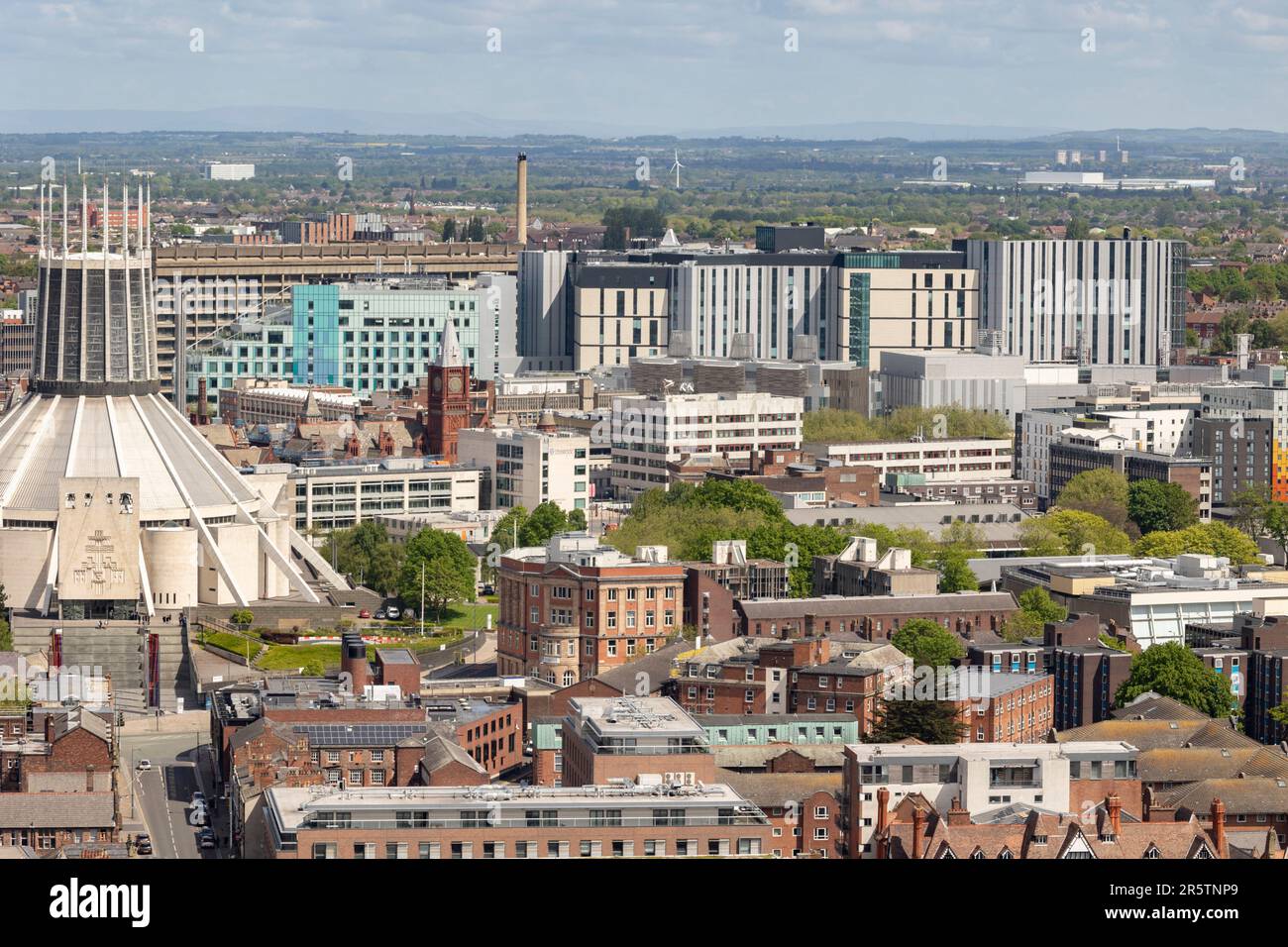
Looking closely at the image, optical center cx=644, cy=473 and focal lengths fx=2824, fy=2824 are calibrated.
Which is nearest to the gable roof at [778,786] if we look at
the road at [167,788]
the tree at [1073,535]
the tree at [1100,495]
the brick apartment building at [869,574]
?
the road at [167,788]

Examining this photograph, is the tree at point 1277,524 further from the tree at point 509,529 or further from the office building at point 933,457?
the tree at point 509,529

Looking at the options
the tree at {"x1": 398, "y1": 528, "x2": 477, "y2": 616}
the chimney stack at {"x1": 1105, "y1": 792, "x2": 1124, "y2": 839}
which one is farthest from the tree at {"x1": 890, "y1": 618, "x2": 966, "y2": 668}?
the chimney stack at {"x1": 1105, "y1": 792, "x2": 1124, "y2": 839}

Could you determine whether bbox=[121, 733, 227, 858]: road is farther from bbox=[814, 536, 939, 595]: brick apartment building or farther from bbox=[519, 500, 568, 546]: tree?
bbox=[519, 500, 568, 546]: tree

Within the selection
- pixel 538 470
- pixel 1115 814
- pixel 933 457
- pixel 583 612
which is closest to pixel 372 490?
pixel 538 470

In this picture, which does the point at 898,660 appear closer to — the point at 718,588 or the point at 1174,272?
the point at 718,588
